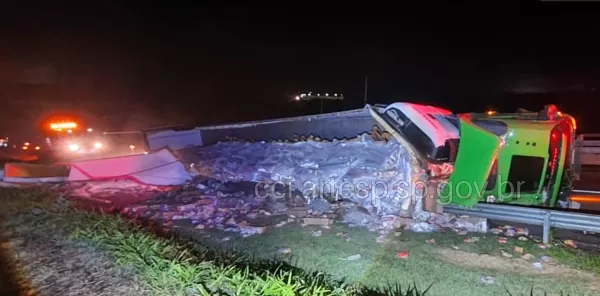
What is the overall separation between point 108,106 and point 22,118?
167 inches

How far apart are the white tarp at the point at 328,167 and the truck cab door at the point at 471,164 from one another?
76 cm

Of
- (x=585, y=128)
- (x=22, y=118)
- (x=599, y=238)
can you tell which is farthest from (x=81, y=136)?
(x=585, y=128)

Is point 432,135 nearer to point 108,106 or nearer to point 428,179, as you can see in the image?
point 428,179

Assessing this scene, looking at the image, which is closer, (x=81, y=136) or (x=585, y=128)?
(x=81, y=136)

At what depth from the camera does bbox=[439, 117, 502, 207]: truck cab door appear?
5.80 metres

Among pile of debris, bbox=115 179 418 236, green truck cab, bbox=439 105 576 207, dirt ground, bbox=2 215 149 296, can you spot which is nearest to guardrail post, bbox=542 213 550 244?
green truck cab, bbox=439 105 576 207

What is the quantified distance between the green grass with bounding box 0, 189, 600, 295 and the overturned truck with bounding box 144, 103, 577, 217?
0.81 m

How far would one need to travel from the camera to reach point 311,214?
721 centimetres

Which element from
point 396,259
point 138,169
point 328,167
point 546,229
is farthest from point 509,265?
point 138,169

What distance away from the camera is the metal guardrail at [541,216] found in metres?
5.04

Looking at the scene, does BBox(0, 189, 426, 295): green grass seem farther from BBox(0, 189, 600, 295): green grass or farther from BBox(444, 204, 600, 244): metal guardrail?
BBox(444, 204, 600, 244): metal guardrail

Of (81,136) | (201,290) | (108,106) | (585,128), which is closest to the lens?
(201,290)

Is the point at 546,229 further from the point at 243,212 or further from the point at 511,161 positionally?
the point at 243,212

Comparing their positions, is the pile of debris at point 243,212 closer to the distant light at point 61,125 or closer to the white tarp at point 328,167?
the white tarp at point 328,167
